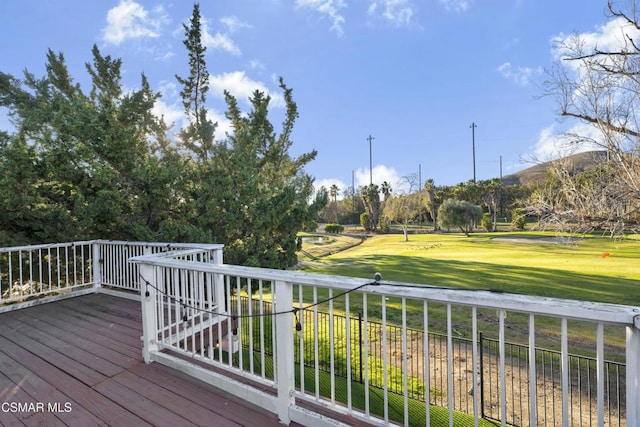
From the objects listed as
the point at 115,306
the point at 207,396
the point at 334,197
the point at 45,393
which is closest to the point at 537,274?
the point at 207,396

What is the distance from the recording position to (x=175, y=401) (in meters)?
2.35

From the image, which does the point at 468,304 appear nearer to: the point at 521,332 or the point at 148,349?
the point at 148,349

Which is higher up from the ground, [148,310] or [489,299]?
[489,299]

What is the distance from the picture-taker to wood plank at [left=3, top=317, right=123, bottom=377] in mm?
2869

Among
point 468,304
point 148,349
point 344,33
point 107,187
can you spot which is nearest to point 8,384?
point 148,349

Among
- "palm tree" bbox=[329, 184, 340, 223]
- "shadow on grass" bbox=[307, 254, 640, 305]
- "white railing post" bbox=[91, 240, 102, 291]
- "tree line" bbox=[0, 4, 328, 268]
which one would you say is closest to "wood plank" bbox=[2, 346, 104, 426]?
"white railing post" bbox=[91, 240, 102, 291]

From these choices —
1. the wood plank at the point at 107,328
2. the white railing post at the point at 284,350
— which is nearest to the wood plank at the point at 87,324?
the wood plank at the point at 107,328

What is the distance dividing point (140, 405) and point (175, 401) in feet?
0.80

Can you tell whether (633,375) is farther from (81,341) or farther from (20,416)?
(81,341)

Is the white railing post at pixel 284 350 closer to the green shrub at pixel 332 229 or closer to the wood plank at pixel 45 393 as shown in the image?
the wood plank at pixel 45 393

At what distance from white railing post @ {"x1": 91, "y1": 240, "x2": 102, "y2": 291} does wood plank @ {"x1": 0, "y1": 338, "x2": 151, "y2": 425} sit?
2.37 m

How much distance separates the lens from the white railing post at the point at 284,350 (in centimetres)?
208

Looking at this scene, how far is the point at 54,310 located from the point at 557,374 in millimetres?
8690

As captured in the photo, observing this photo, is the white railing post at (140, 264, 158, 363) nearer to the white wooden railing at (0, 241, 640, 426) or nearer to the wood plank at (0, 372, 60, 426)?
the white wooden railing at (0, 241, 640, 426)
